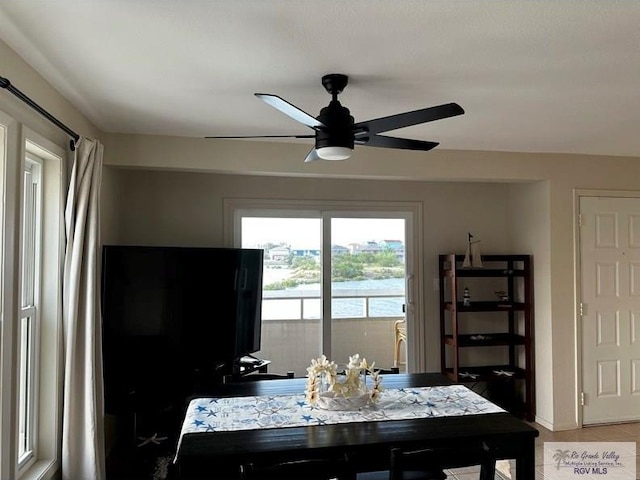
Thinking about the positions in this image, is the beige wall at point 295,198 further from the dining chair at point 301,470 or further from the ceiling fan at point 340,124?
the dining chair at point 301,470

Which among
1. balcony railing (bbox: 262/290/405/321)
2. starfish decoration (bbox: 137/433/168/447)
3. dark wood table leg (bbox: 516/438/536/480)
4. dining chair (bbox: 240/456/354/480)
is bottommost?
starfish decoration (bbox: 137/433/168/447)

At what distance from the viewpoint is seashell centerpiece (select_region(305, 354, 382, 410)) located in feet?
7.79

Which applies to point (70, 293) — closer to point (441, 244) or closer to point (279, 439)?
point (279, 439)

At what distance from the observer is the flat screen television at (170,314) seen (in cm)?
314

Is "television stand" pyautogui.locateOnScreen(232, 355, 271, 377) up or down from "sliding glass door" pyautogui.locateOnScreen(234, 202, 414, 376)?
down

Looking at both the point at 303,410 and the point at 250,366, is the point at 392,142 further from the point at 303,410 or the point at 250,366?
the point at 250,366

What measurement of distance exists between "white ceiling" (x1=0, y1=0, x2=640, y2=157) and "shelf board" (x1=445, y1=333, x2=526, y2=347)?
2031mm

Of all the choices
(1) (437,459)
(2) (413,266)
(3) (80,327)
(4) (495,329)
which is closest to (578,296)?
(4) (495,329)

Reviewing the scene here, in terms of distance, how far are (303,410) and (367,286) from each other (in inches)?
85.7

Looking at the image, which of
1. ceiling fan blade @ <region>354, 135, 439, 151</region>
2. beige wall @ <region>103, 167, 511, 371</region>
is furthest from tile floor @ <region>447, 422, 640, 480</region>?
ceiling fan blade @ <region>354, 135, 439, 151</region>

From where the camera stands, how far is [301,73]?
2.28 m

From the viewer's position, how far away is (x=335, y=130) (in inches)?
85.1

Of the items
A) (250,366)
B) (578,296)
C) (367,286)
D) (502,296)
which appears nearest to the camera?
(250,366)

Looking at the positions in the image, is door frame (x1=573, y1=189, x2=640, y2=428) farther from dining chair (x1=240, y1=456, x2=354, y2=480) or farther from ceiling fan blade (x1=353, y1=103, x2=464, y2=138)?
dining chair (x1=240, y1=456, x2=354, y2=480)
